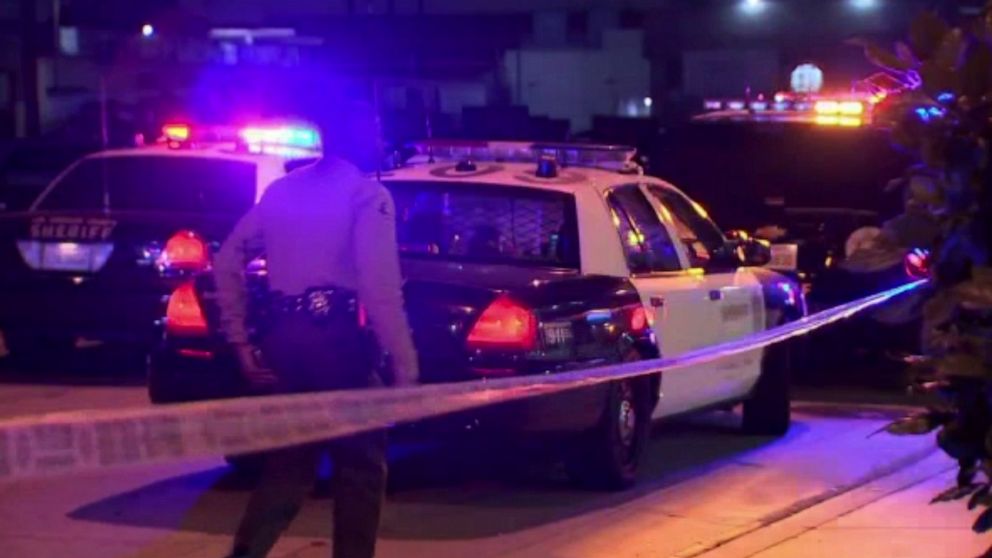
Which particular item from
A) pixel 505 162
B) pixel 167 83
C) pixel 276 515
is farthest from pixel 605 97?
pixel 276 515

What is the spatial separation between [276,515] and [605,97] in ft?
122

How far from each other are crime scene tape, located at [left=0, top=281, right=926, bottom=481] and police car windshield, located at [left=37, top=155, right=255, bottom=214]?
541cm

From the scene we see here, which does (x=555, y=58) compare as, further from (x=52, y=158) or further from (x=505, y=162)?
(x=505, y=162)

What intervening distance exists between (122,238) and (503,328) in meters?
4.21

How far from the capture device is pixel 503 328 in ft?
25.9

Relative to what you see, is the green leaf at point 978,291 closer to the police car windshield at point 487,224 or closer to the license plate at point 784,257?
the police car windshield at point 487,224

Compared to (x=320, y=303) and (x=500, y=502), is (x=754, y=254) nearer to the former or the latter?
(x=500, y=502)

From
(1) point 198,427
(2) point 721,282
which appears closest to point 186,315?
(2) point 721,282

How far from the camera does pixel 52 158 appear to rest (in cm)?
→ 2081

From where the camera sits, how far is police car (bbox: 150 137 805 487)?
26.0ft

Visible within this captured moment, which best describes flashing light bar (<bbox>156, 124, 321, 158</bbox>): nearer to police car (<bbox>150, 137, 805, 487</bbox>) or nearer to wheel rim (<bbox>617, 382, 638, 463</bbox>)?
police car (<bbox>150, 137, 805, 487</bbox>)

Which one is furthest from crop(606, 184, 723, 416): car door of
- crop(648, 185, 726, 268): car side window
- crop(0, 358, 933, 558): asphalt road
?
crop(0, 358, 933, 558): asphalt road

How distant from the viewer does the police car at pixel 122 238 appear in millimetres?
11414

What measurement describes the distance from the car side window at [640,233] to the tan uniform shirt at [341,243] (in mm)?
2848
